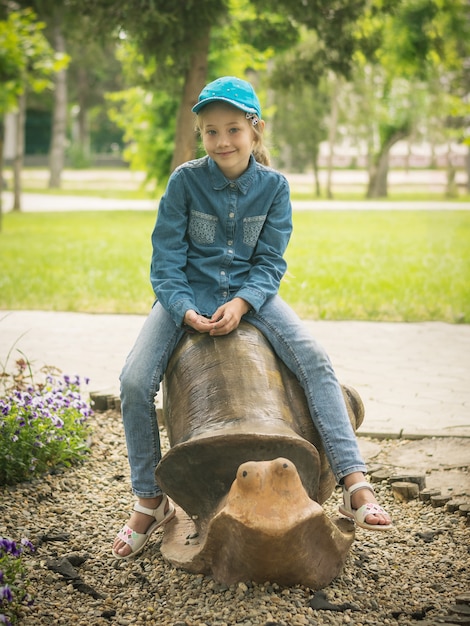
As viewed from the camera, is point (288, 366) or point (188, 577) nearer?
point (188, 577)

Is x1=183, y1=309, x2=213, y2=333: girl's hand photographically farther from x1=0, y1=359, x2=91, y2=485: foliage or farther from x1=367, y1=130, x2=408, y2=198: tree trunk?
x1=367, y1=130, x2=408, y2=198: tree trunk

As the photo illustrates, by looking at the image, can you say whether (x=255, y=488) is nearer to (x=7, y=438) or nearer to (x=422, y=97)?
(x=7, y=438)

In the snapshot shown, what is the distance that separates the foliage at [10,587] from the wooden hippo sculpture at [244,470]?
63 cm

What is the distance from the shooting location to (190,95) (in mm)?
10609

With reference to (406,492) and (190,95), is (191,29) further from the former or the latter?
(406,492)

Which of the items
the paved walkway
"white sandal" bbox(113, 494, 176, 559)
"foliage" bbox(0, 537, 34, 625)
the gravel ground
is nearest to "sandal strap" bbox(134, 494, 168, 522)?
"white sandal" bbox(113, 494, 176, 559)

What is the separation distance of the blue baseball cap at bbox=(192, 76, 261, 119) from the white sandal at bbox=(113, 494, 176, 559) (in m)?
1.80

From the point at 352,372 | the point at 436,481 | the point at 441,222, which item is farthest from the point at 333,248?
the point at 436,481

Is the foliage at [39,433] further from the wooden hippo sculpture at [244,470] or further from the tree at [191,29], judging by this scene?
the tree at [191,29]

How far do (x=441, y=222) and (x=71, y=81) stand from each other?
32066mm

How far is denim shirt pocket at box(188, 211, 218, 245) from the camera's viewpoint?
4.17m

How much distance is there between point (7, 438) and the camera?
487cm

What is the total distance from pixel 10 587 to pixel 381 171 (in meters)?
34.1

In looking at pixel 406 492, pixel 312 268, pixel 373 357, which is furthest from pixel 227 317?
pixel 312 268
